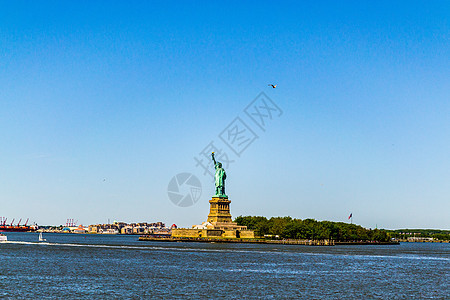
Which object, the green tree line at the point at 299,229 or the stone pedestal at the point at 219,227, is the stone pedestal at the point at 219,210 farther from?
the green tree line at the point at 299,229

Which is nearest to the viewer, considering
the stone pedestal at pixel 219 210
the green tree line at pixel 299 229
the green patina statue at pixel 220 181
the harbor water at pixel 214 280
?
the harbor water at pixel 214 280

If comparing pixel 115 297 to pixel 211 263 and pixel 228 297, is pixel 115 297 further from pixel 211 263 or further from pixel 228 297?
pixel 211 263

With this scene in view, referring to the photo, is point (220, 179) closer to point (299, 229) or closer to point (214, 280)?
point (299, 229)

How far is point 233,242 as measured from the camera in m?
148

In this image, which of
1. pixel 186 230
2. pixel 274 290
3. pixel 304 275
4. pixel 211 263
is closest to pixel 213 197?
pixel 186 230

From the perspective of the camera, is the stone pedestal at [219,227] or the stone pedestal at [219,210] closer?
the stone pedestal at [219,227]

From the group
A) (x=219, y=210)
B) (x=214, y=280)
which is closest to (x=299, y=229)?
(x=219, y=210)

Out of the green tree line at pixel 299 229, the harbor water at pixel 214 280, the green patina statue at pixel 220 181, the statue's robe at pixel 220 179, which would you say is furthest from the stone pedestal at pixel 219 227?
the harbor water at pixel 214 280

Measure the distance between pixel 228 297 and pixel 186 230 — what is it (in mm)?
116786

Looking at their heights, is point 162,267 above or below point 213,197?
below

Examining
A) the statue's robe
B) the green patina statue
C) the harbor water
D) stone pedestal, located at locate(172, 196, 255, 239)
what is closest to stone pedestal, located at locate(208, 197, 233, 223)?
stone pedestal, located at locate(172, 196, 255, 239)

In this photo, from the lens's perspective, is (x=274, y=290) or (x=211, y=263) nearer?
(x=274, y=290)

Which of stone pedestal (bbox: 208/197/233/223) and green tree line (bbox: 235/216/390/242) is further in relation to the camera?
green tree line (bbox: 235/216/390/242)

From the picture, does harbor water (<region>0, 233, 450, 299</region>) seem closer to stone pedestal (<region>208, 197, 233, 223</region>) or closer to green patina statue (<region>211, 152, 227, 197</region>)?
stone pedestal (<region>208, 197, 233, 223</region>)
